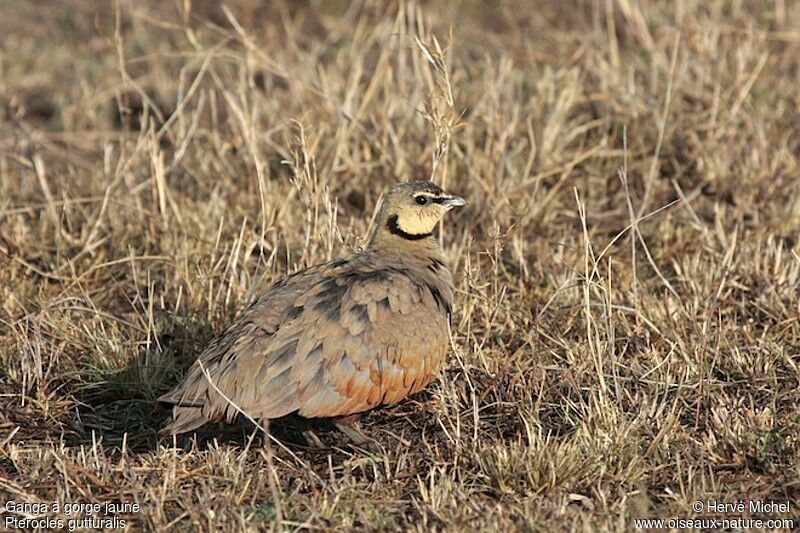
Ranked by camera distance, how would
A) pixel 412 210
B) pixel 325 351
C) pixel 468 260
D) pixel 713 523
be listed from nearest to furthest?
pixel 713 523, pixel 325 351, pixel 468 260, pixel 412 210

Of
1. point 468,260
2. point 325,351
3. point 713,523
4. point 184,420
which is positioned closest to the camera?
point 713,523

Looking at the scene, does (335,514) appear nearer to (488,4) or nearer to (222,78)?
(222,78)

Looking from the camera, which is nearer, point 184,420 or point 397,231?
point 184,420

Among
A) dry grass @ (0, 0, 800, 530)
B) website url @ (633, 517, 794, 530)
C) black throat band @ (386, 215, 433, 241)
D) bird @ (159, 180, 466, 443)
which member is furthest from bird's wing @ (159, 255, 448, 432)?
website url @ (633, 517, 794, 530)

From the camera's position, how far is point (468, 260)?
5.37 metres

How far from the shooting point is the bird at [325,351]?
4875 millimetres

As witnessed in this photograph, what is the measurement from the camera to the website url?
436cm

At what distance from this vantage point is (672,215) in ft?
23.7

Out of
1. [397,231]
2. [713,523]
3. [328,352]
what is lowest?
[713,523]

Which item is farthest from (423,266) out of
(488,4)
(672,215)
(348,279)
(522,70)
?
(488,4)

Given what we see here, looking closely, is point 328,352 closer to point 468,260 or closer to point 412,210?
point 468,260

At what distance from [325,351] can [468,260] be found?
2.66ft

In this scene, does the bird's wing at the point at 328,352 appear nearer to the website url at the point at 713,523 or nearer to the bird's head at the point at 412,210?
the bird's head at the point at 412,210

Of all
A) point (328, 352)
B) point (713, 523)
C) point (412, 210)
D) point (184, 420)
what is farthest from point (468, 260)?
point (713, 523)
